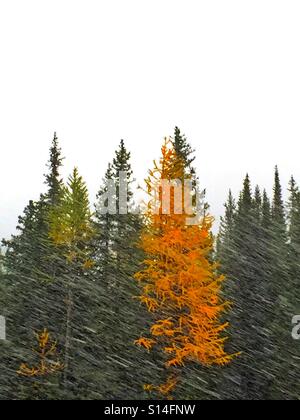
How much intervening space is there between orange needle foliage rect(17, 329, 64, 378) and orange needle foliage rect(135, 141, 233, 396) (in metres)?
9.42

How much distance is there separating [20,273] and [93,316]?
18.5 feet

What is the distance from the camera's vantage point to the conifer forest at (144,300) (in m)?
20.1

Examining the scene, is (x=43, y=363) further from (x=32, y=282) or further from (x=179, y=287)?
(x=179, y=287)

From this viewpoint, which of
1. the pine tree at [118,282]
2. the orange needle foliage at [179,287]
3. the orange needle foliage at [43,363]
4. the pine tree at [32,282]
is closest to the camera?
the orange needle foliage at [179,287]

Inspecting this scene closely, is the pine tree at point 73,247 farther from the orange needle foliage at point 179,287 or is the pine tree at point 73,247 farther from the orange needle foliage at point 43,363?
the orange needle foliage at point 179,287

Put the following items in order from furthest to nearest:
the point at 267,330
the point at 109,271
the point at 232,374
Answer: the point at 109,271, the point at 267,330, the point at 232,374

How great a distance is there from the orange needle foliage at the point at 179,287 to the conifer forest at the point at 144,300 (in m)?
0.05

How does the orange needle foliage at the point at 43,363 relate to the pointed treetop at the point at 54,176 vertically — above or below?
below

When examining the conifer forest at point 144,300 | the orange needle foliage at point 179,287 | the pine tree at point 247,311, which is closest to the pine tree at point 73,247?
the conifer forest at point 144,300

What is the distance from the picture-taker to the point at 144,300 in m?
19.9

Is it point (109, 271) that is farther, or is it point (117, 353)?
point (109, 271)

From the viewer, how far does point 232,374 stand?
26.8 meters
